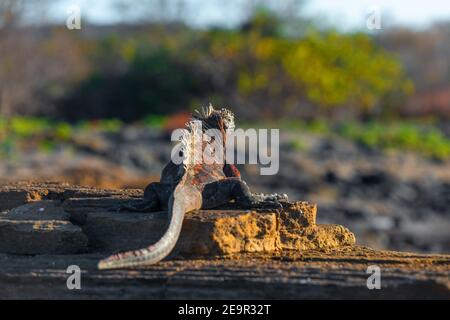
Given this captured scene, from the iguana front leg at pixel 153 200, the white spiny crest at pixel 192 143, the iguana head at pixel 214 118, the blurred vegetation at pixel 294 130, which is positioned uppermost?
the blurred vegetation at pixel 294 130

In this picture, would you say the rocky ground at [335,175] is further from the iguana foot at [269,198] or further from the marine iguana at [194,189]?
the iguana foot at [269,198]

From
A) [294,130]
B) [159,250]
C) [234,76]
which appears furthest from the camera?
[234,76]

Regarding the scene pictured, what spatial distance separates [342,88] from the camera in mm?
32875

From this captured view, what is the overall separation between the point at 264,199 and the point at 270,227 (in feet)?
1.39

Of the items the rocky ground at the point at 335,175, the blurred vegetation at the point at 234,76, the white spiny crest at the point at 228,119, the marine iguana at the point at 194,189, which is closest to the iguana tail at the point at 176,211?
the marine iguana at the point at 194,189

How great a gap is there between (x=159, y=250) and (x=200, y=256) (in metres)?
0.53

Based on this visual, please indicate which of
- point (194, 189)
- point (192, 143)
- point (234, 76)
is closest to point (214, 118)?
point (192, 143)

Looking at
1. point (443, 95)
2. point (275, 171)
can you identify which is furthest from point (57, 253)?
point (443, 95)

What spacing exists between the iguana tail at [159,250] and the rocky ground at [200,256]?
3.8 inches

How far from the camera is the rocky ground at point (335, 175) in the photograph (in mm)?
20812

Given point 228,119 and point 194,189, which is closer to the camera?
point 194,189

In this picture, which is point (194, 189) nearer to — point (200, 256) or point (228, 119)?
point (200, 256)

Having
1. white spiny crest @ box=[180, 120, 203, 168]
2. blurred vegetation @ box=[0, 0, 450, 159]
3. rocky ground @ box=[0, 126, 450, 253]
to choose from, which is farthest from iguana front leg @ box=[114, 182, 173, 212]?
blurred vegetation @ box=[0, 0, 450, 159]

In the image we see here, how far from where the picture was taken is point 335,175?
23969mm
